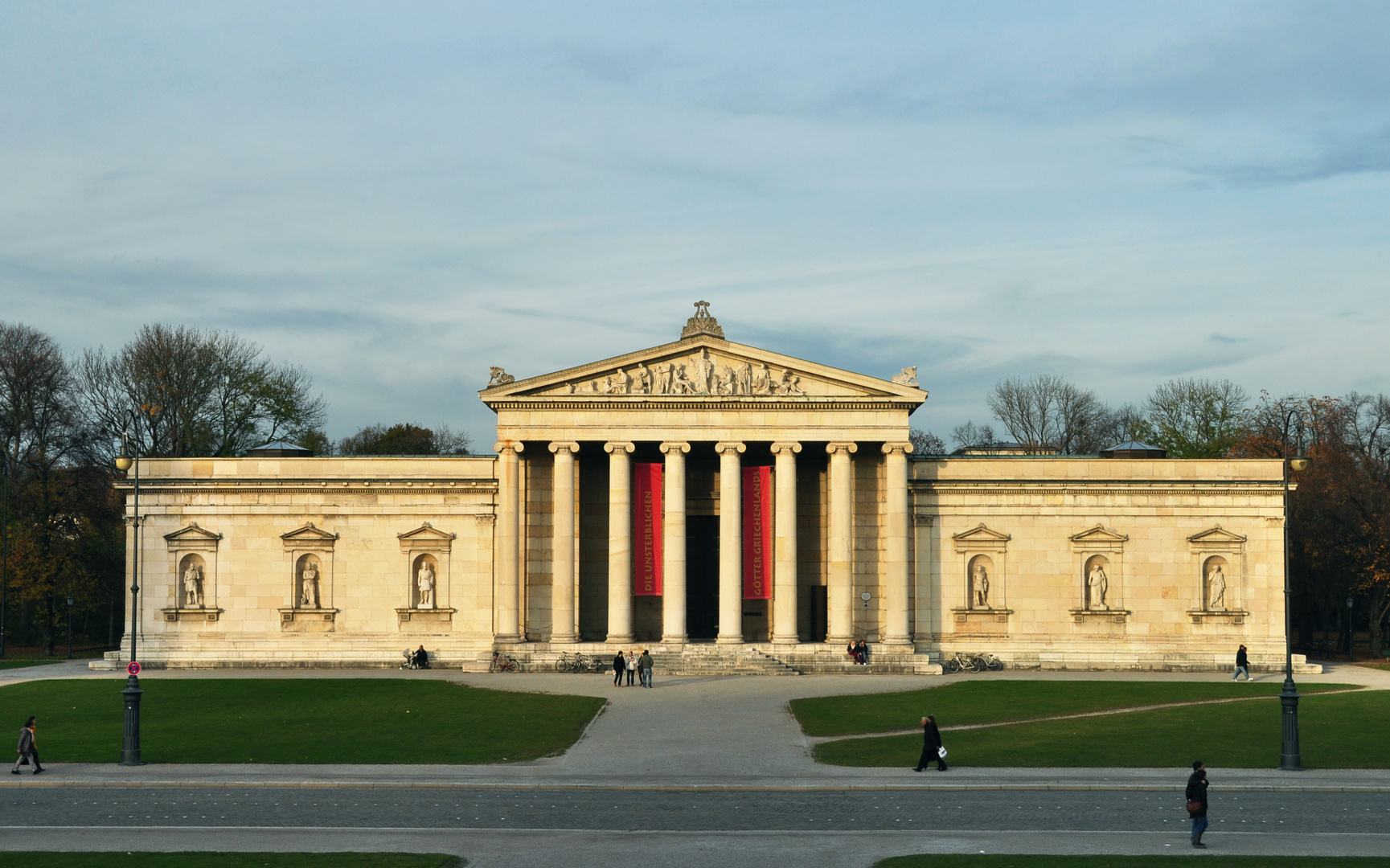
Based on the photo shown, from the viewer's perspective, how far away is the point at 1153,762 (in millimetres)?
37500

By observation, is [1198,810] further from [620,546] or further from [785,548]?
[620,546]

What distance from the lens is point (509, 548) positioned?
222ft

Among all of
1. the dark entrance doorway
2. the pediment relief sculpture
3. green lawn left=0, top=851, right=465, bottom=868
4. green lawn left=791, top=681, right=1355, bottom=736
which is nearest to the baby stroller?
the dark entrance doorway

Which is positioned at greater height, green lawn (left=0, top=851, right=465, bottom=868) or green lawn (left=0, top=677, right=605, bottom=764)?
green lawn (left=0, top=851, right=465, bottom=868)

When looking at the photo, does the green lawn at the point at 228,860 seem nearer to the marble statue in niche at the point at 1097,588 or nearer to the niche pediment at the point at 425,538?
the niche pediment at the point at 425,538

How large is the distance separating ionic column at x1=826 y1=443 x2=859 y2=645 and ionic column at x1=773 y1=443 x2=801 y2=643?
6.20 feet

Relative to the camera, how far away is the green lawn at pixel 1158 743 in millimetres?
38062

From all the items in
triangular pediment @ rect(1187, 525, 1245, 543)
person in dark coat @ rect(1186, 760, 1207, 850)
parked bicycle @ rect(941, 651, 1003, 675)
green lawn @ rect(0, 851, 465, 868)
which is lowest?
parked bicycle @ rect(941, 651, 1003, 675)

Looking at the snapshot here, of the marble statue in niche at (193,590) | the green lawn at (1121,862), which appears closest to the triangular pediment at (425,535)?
the marble statue in niche at (193,590)

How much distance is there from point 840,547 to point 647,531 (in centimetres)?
1022

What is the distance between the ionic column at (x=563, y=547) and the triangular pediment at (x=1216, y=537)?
33845 millimetres

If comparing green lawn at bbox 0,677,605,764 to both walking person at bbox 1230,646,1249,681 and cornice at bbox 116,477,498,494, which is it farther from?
walking person at bbox 1230,646,1249,681

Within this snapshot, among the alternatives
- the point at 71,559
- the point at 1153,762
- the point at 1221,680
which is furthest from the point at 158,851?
the point at 71,559

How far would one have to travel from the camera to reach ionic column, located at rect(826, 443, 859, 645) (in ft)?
222
